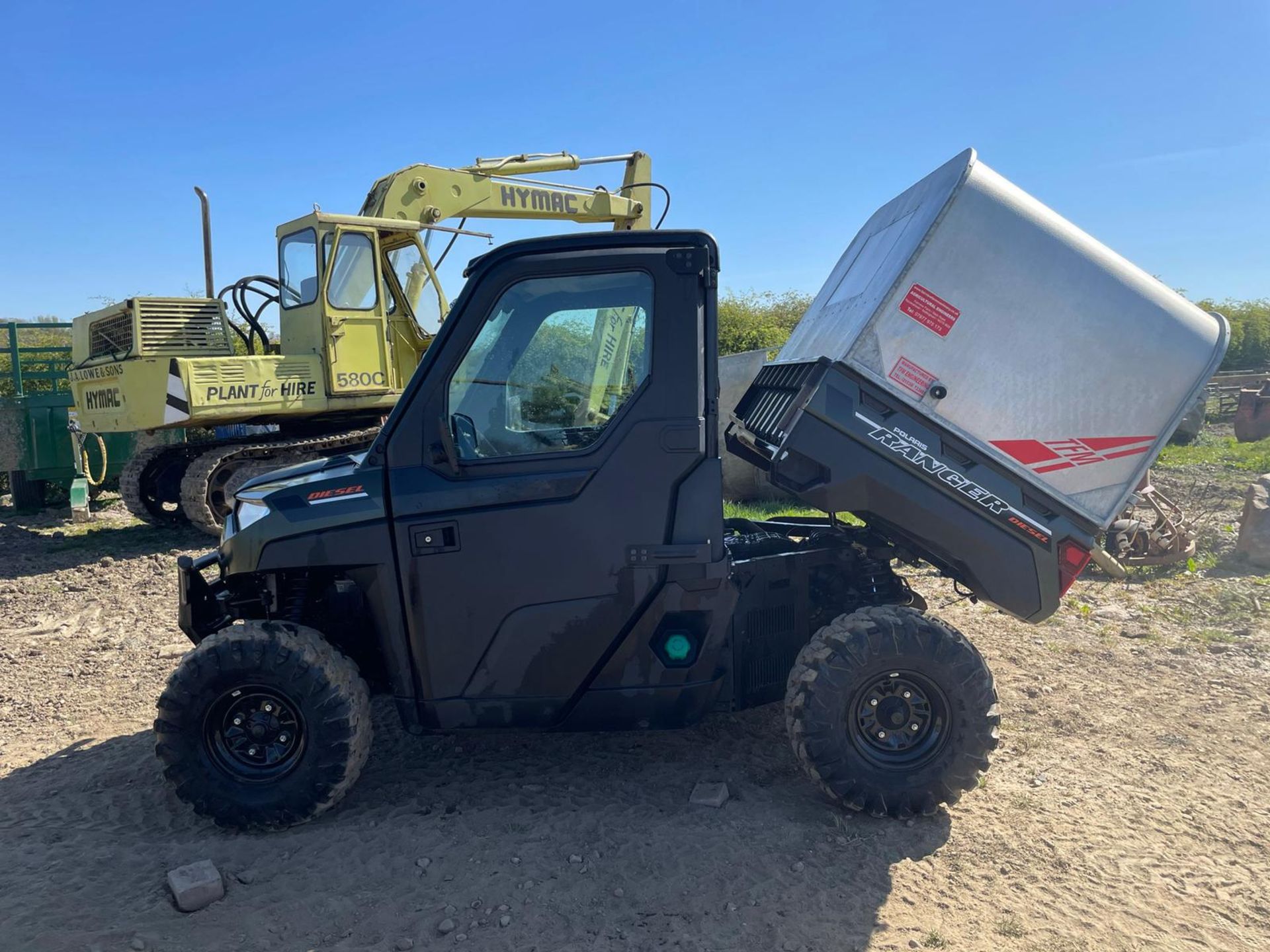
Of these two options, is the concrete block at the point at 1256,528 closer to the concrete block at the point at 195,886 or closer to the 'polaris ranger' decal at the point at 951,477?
the 'polaris ranger' decal at the point at 951,477

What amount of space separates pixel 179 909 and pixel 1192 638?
18.8 feet

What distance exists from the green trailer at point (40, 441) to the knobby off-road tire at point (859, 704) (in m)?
8.98

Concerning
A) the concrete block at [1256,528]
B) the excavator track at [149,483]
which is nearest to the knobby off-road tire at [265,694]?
the concrete block at [1256,528]

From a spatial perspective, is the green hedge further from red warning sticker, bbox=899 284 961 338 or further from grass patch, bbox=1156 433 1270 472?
red warning sticker, bbox=899 284 961 338

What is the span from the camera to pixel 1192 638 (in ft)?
18.6

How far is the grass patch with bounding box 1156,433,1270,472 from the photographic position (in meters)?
12.6

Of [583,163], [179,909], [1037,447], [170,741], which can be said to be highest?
[583,163]

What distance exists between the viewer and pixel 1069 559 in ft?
12.1

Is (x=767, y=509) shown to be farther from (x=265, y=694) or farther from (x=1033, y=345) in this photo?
(x=265, y=694)

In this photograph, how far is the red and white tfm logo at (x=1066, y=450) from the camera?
358 cm

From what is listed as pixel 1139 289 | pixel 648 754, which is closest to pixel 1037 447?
pixel 1139 289

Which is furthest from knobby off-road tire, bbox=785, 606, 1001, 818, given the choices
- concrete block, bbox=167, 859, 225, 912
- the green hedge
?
the green hedge

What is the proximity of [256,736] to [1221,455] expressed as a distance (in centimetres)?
1493

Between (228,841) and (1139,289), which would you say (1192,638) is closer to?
(1139,289)
